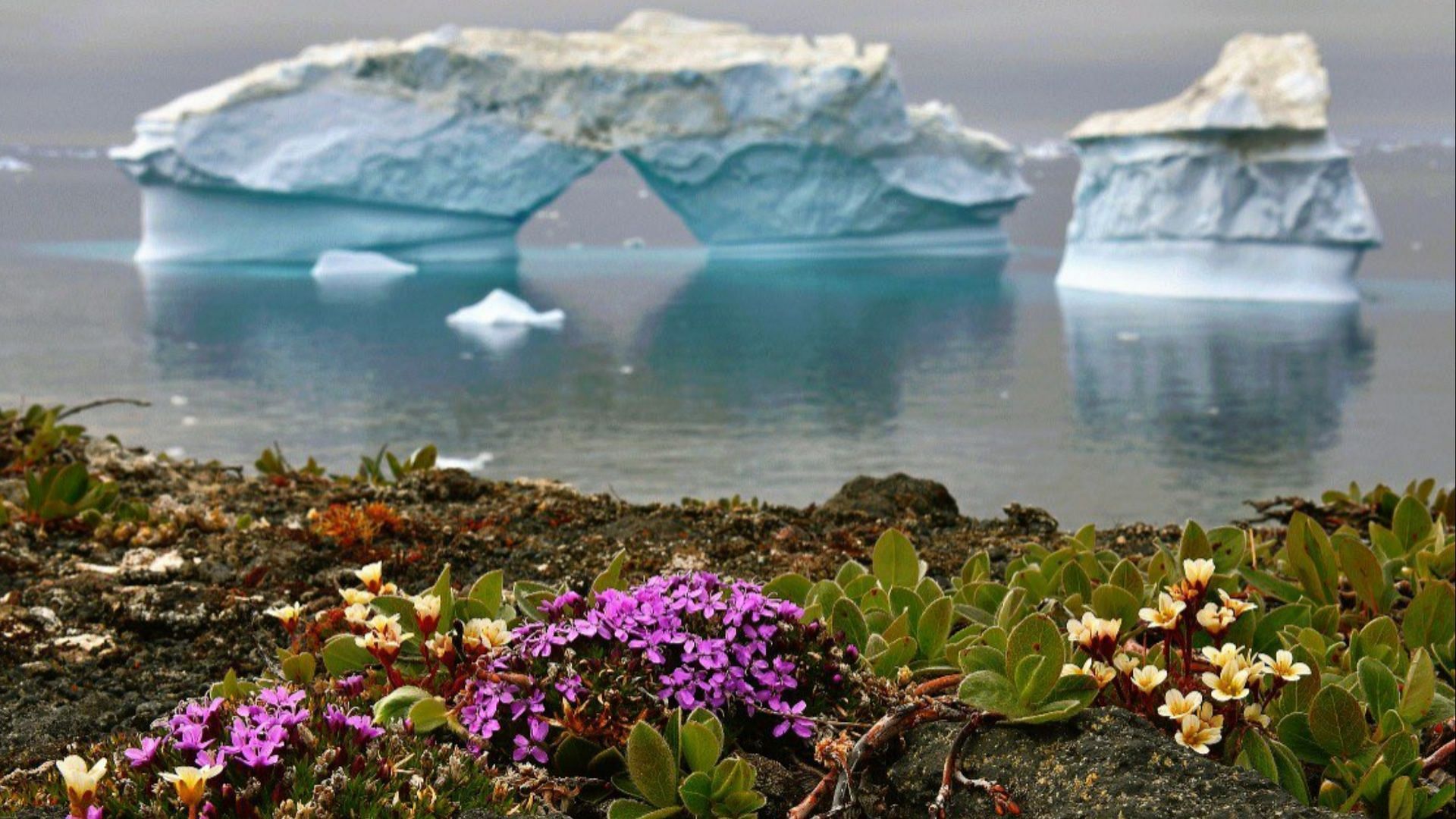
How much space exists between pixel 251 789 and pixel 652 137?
3966 cm

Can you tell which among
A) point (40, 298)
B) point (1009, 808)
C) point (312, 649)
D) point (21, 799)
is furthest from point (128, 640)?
point (40, 298)

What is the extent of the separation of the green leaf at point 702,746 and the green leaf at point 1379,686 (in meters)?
1.03

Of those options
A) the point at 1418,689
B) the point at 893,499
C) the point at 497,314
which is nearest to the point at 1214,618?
the point at 1418,689

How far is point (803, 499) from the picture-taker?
15664 millimetres

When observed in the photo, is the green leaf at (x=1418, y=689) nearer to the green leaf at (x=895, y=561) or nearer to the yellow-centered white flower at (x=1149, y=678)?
the yellow-centered white flower at (x=1149, y=678)

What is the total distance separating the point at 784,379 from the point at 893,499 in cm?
2244

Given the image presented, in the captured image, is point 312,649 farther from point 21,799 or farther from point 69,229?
point 69,229

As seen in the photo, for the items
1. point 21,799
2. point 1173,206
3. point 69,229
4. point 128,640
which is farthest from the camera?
point 69,229

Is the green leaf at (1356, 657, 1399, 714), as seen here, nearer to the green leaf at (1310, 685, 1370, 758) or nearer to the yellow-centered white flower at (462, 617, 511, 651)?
the green leaf at (1310, 685, 1370, 758)

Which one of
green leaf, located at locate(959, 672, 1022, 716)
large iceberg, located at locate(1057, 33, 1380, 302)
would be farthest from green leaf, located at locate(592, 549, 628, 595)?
large iceberg, located at locate(1057, 33, 1380, 302)

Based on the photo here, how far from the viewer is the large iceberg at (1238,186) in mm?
31312

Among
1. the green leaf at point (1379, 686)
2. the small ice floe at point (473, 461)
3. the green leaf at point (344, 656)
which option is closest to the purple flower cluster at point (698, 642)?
the green leaf at point (344, 656)

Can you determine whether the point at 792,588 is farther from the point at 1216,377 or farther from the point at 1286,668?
the point at 1216,377

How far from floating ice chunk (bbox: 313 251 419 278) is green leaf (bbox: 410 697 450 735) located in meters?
41.3
